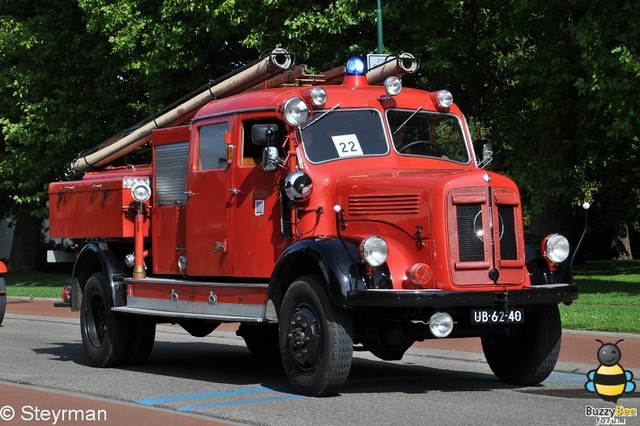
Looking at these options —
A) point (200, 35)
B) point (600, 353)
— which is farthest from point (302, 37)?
point (600, 353)

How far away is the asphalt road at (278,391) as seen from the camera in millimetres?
9555

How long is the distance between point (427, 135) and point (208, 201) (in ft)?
7.54

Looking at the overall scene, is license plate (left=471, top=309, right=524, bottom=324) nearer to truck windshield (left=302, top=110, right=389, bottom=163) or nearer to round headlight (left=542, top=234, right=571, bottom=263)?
round headlight (left=542, top=234, right=571, bottom=263)

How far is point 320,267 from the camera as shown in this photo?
35.0 feet

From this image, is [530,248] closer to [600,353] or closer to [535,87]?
[600,353]

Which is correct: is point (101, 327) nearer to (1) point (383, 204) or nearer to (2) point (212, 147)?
(2) point (212, 147)

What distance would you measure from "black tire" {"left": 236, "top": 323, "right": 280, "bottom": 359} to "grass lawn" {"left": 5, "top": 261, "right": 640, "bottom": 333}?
15.2 feet

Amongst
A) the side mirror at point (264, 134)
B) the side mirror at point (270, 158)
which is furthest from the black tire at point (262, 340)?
the side mirror at point (264, 134)

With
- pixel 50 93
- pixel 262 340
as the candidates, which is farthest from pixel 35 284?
pixel 262 340

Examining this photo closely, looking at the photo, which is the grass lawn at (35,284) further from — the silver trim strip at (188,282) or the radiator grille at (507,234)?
the radiator grille at (507,234)

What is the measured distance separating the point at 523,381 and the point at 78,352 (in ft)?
21.5

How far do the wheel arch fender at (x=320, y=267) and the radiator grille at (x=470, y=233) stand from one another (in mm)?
917

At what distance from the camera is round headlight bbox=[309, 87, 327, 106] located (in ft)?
38.5

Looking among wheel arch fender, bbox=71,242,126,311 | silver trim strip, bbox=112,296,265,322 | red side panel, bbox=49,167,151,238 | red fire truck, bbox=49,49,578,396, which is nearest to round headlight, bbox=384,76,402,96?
red fire truck, bbox=49,49,578,396
